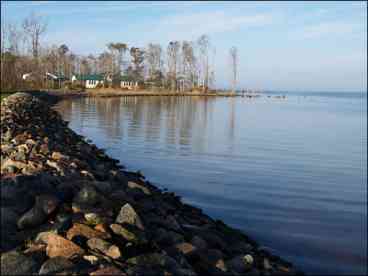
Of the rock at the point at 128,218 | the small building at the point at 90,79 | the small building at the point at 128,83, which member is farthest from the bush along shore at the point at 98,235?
the small building at the point at 128,83

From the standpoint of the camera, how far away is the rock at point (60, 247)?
179 inches

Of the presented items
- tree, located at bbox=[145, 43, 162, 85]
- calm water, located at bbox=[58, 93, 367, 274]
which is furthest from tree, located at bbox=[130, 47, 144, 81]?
calm water, located at bbox=[58, 93, 367, 274]

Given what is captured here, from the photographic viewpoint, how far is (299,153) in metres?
18.6

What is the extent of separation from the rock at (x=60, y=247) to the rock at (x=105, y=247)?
0.72ft

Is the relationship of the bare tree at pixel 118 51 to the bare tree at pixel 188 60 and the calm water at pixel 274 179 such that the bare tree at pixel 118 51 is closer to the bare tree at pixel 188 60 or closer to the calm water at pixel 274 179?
the bare tree at pixel 188 60

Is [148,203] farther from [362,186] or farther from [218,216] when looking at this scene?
[362,186]

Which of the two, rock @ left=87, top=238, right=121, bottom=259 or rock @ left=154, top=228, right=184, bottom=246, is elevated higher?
rock @ left=87, top=238, right=121, bottom=259

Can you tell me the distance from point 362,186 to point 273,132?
45.6ft

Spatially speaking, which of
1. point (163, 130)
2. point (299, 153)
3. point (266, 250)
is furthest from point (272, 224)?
point (163, 130)

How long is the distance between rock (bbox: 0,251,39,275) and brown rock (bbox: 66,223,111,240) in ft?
2.15

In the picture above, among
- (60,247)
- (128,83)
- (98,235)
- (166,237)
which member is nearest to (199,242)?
(166,237)

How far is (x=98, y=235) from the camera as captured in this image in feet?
16.7

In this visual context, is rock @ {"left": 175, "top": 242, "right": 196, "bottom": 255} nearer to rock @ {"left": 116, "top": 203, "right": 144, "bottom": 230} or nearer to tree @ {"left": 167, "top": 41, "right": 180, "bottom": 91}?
rock @ {"left": 116, "top": 203, "right": 144, "bottom": 230}

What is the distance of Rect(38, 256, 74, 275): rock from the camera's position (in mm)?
4164
